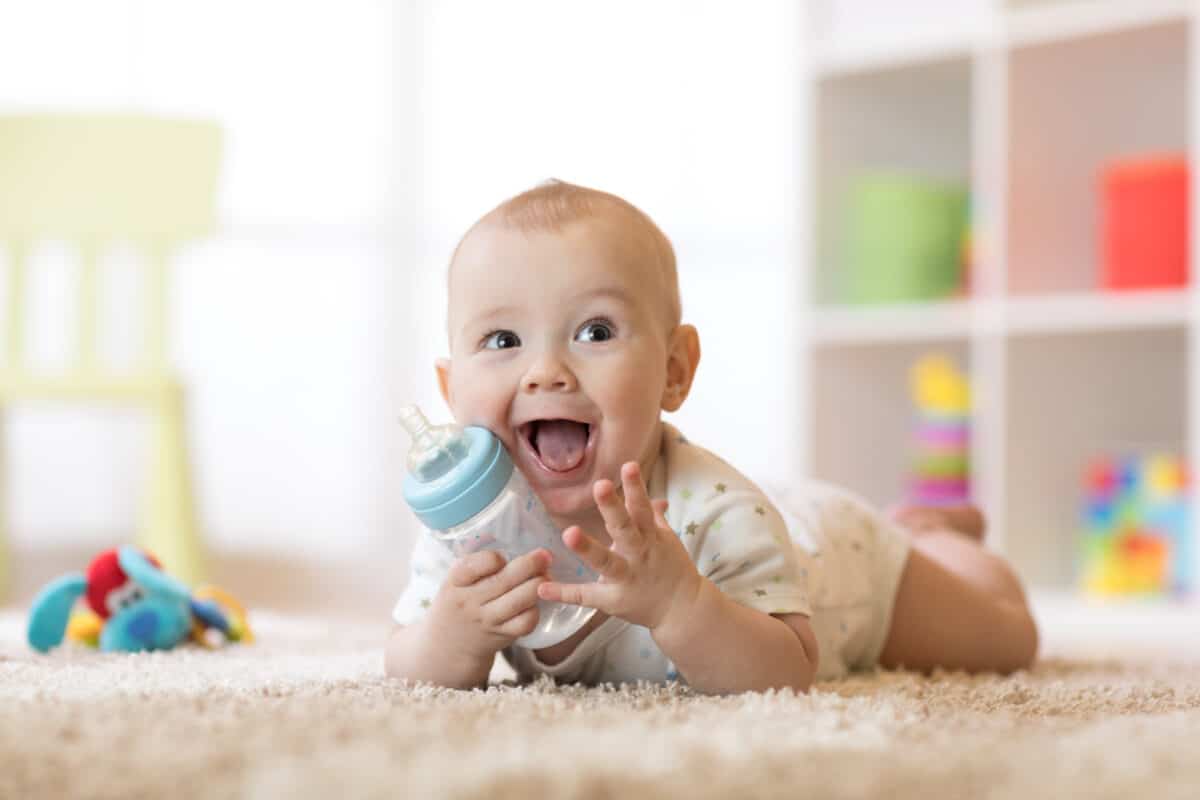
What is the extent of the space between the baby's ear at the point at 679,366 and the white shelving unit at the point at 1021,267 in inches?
49.2

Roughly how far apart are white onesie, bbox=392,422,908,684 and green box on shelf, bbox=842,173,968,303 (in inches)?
52.2

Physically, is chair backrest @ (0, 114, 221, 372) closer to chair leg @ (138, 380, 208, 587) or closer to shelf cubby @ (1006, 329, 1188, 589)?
chair leg @ (138, 380, 208, 587)

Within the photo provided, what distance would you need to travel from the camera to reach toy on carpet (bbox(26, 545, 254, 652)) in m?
1.30

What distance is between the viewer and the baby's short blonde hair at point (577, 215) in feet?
3.15

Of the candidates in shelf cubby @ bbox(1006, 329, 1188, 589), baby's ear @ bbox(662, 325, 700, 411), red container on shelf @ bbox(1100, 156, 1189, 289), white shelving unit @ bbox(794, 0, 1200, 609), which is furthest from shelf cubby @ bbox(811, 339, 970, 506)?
baby's ear @ bbox(662, 325, 700, 411)

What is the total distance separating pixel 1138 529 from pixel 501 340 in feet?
4.95

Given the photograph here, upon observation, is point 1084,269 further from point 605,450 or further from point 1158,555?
point 605,450

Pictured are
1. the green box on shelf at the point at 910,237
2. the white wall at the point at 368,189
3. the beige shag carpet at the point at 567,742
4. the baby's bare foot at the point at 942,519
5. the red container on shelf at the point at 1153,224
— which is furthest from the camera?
the white wall at the point at 368,189

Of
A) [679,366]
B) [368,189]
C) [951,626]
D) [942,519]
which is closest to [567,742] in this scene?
[679,366]

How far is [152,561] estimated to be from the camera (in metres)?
1.38

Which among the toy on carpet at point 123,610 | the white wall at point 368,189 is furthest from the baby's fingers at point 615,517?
the white wall at point 368,189

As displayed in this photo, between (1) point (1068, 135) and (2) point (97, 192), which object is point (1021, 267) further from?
(2) point (97, 192)

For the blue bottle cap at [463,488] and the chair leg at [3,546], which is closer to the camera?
the blue bottle cap at [463,488]

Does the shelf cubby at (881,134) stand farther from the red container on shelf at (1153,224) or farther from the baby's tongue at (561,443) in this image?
the baby's tongue at (561,443)
